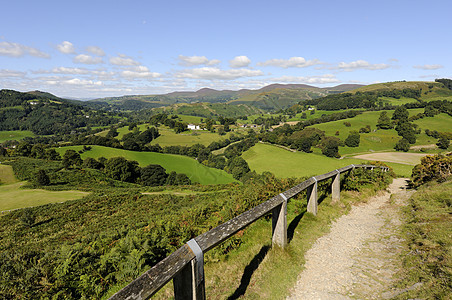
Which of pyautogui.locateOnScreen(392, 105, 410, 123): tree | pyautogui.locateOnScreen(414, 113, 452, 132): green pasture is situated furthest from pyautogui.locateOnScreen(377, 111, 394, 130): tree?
pyautogui.locateOnScreen(414, 113, 452, 132): green pasture

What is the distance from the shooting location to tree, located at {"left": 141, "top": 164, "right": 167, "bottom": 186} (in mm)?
75000

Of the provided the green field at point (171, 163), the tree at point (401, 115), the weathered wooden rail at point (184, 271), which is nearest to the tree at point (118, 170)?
the green field at point (171, 163)

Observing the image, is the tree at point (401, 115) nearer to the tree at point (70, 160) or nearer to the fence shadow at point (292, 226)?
the fence shadow at point (292, 226)

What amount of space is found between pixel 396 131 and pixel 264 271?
430ft

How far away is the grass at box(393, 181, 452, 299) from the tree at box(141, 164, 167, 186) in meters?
74.9

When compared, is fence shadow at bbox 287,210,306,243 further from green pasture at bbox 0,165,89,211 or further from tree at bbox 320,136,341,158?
tree at bbox 320,136,341,158

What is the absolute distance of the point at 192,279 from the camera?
8.96ft

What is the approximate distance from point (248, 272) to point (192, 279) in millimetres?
2295

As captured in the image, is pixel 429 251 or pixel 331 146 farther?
pixel 331 146

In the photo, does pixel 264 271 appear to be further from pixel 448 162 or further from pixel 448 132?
pixel 448 132

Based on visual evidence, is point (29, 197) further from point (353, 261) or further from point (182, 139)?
point (182, 139)

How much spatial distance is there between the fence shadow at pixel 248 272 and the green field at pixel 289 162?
60.5m

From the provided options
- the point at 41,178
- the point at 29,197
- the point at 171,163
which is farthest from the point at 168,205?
the point at 171,163

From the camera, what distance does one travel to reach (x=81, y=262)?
528 centimetres
